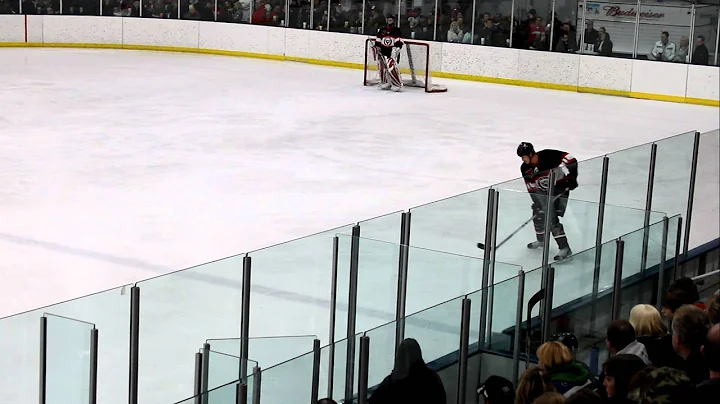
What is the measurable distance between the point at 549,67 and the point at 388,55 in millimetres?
2970

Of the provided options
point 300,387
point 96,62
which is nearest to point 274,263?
point 300,387

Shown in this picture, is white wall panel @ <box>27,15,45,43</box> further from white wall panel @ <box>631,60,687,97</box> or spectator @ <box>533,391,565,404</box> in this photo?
spectator @ <box>533,391,565,404</box>

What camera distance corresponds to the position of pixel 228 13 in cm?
2370

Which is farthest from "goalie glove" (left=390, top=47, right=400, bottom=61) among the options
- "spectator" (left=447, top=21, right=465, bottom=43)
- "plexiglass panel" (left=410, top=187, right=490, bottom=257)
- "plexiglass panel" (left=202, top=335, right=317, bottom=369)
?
"plexiglass panel" (left=202, top=335, right=317, bottom=369)

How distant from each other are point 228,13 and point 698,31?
9.67m

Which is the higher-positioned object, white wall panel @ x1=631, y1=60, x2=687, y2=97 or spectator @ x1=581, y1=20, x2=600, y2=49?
spectator @ x1=581, y1=20, x2=600, y2=49

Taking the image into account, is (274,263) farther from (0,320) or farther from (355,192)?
(355,192)

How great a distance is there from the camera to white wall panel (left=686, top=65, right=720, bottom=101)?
723 inches

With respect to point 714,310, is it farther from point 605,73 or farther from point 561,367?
point 605,73

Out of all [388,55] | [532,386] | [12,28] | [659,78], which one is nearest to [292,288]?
[532,386]

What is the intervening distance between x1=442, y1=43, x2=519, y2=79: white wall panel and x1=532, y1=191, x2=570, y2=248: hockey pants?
1396 cm

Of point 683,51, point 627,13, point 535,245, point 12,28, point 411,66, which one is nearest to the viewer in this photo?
point 535,245

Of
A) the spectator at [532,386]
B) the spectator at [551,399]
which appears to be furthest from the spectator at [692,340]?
the spectator at [551,399]

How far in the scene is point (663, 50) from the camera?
19016 mm
